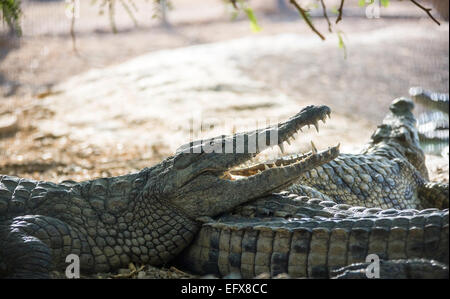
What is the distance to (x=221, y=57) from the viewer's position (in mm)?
10844

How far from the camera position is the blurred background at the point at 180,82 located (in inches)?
280

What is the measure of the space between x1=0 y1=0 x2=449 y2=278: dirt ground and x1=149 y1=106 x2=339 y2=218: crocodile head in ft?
1.49

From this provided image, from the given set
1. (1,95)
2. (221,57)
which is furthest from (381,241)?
(1,95)

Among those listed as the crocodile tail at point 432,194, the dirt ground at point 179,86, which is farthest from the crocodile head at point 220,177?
the crocodile tail at point 432,194

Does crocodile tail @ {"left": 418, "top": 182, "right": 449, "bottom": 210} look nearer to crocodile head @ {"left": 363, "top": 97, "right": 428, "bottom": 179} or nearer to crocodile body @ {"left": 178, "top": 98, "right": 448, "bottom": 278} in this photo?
crocodile head @ {"left": 363, "top": 97, "right": 428, "bottom": 179}

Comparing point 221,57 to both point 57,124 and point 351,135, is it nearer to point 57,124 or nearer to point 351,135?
point 57,124

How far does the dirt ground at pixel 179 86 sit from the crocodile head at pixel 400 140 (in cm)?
67

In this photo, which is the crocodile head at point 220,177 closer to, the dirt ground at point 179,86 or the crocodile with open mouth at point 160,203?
the crocodile with open mouth at point 160,203

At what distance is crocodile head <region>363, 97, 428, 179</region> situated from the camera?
17.6ft

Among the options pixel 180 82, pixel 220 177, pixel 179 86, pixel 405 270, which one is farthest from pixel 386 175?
pixel 180 82

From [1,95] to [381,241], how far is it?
9.29m

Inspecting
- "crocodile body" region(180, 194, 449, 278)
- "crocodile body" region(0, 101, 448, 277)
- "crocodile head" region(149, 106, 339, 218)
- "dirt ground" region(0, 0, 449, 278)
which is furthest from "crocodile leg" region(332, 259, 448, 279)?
"dirt ground" region(0, 0, 449, 278)

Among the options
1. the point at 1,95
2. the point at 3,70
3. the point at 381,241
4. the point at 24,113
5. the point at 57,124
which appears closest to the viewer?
the point at 381,241

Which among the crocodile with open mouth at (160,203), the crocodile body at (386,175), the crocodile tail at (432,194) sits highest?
the crocodile with open mouth at (160,203)
